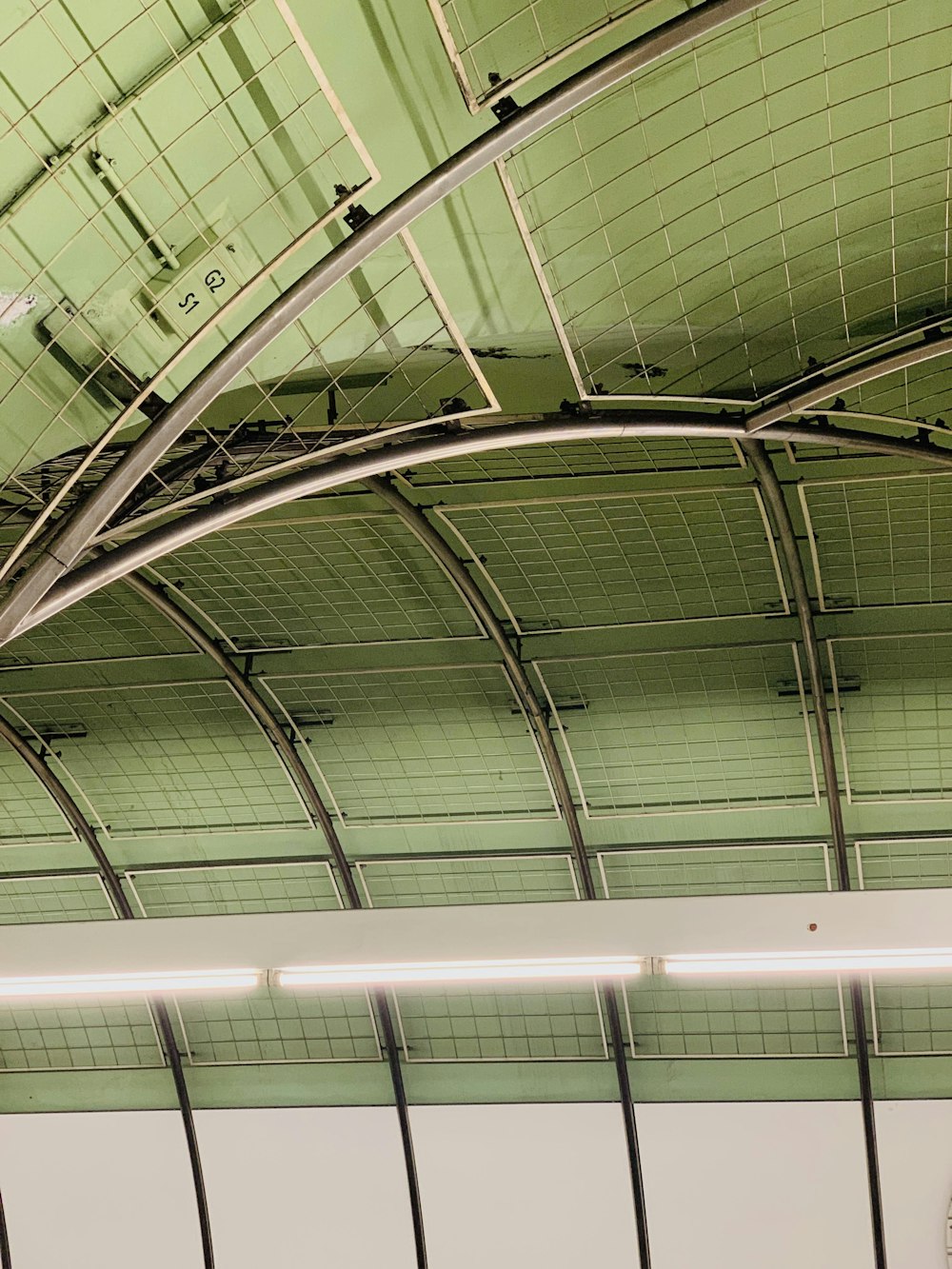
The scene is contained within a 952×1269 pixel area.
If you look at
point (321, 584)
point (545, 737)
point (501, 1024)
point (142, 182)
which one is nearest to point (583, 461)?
point (321, 584)

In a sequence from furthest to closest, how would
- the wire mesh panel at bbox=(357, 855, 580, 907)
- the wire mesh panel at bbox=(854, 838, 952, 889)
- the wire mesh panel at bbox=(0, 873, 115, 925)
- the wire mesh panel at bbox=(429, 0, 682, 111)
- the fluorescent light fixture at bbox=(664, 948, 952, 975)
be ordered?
the wire mesh panel at bbox=(0, 873, 115, 925)
the wire mesh panel at bbox=(357, 855, 580, 907)
the wire mesh panel at bbox=(854, 838, 952, 889)
the fluorescent light fixture at bbox=(664, 948, 952, 975)
the wire mesh panel at bbox=(429, 0, 682, 111)

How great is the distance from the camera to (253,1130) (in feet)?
52.2

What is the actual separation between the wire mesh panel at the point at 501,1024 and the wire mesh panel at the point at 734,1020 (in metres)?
0.63

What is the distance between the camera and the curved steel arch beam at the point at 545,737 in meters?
11.8

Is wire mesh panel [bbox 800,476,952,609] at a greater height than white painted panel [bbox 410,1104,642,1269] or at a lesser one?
greater

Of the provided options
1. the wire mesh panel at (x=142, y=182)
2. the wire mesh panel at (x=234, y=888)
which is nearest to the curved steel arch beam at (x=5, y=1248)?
the wire mesh panel at (x=234, y=888)

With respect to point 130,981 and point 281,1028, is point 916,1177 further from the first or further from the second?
point 130,981

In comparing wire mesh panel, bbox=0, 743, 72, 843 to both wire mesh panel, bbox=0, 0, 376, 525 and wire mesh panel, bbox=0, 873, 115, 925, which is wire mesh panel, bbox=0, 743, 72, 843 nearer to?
wire mesh panel, bbox=0, 873, 115, 925

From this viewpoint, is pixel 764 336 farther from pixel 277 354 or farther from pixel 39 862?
pixel 39 862

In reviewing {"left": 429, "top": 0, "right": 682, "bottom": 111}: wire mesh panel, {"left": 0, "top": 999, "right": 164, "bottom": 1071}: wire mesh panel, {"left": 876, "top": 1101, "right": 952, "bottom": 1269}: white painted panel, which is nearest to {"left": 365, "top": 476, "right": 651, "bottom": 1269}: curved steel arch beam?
{"left": 876, "top": 1101, "right": 952, "bottom": 1269}: white painted panel

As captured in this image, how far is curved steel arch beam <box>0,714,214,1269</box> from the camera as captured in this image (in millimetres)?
15094

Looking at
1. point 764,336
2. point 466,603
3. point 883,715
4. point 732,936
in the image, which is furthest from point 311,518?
point 883,715

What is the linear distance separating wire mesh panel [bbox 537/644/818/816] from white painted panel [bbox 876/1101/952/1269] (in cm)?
420

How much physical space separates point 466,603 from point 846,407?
466 cm
